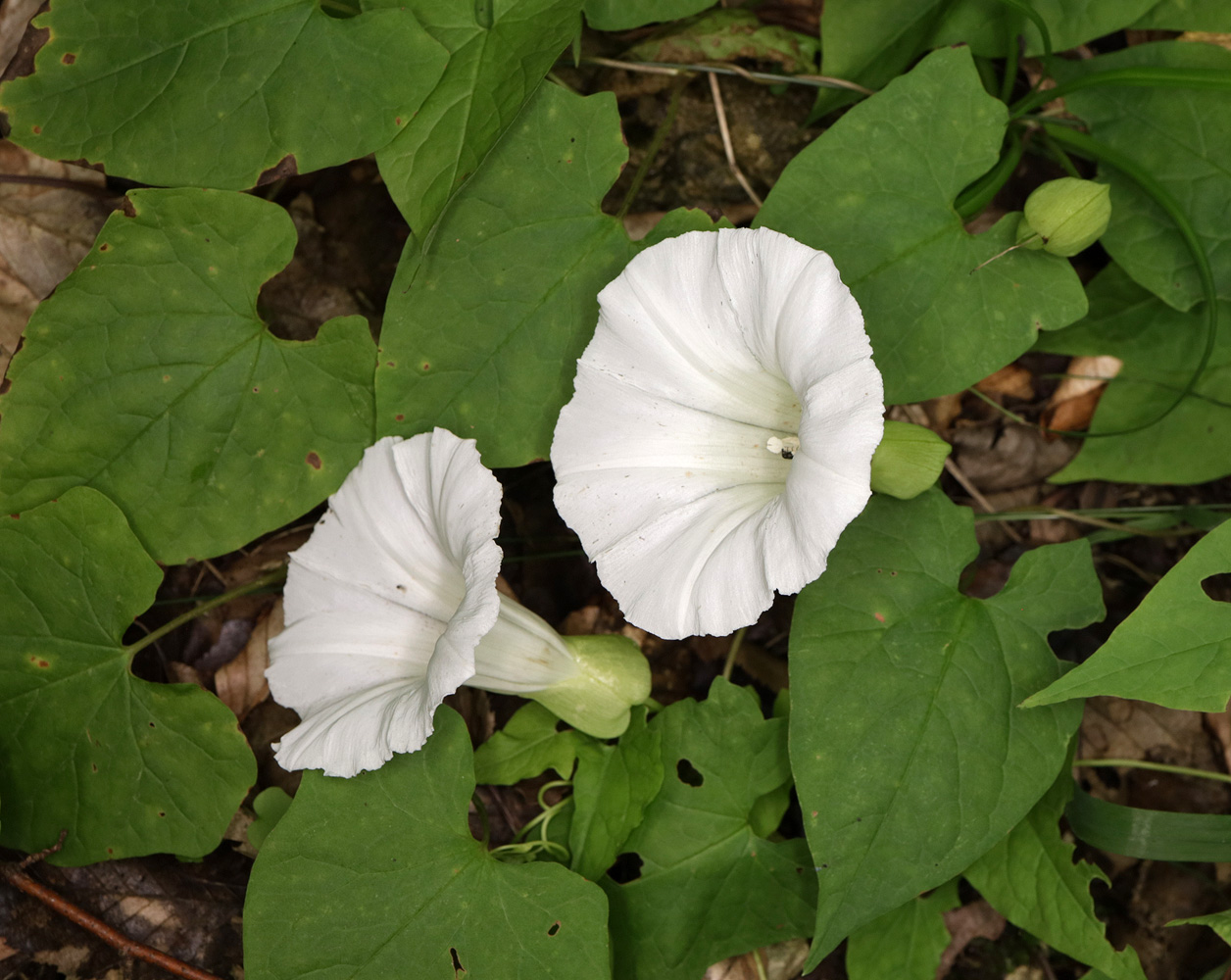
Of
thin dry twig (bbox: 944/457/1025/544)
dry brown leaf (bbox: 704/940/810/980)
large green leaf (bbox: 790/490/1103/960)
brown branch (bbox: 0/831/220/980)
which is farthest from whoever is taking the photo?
thin dry twig (bbox: 944/457/1025/544)

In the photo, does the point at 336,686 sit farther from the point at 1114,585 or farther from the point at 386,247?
the point at 1114,585

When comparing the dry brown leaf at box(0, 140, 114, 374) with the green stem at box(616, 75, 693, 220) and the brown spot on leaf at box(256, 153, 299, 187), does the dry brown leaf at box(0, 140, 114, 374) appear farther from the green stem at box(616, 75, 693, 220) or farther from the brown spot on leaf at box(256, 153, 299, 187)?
the green stem at box(616, 75, 693, 220)

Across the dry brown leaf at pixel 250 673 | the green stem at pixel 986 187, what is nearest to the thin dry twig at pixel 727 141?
the green stem at pixel 986 187

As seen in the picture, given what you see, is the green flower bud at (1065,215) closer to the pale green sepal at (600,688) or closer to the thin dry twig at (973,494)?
the thin dry twig at (973,494)

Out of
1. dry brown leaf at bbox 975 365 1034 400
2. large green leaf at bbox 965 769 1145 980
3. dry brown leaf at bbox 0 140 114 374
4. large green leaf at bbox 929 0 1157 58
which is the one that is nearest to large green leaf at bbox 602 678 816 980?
large green leaf at bbox 965 769 1145 980

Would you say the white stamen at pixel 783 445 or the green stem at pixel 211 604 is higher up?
the white stamen at pixel 783 445

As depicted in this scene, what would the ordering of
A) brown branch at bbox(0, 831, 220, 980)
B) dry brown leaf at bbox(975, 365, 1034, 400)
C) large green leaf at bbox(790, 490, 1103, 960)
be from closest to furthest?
large green leaf at bbox(790, 490, 1103, 960)
brown branch at bbox(0, 831, 220, 980)
dry brown leaf at bbox(975, 365, 1034, 400)

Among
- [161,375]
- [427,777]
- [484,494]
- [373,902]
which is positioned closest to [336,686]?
[427,777]
